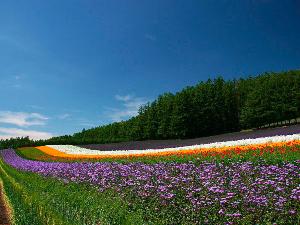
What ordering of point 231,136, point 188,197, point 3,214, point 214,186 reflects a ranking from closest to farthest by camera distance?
point 188,197, point 214,186, point 3,214, point 231,136

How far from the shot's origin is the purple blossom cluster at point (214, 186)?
912 centimetres

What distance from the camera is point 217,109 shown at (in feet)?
212

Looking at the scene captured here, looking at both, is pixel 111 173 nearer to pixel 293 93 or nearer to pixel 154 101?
pixel 293 93

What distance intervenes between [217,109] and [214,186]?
180ft

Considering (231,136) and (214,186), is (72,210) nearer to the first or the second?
(214,186)

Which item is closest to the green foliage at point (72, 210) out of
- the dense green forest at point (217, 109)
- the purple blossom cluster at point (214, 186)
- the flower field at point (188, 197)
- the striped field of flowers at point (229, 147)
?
the flower field at point (188, 197)

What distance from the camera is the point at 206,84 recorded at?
69.7m

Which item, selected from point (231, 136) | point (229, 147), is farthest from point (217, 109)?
point (229, 147)

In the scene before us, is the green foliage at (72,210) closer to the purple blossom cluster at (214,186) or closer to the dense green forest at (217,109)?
the purple blossom cluster at (214,186)

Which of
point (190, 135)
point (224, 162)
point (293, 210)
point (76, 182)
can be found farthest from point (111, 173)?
point (190, 135)

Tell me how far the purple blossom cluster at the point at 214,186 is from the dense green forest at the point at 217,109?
146ft

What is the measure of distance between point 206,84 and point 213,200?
60.9 m

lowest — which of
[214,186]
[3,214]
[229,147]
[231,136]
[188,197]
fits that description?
[3,214]

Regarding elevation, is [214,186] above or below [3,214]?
above
